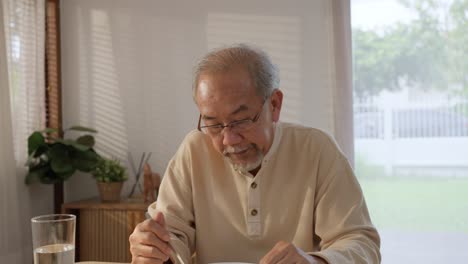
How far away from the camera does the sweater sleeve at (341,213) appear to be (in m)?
1.63

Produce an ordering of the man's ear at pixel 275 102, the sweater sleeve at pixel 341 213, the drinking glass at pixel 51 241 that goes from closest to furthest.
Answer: the drinking glass at pixel 51 241 < the sweater sleeve at pixel 341 213 < the man's ear at pixel 275 102

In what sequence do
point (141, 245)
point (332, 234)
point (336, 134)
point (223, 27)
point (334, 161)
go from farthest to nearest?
point (223, 27), point (336, 134), point (334, 161), point (332, 234), point (141, 245)

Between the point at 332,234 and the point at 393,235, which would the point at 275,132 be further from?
the point at 393,235

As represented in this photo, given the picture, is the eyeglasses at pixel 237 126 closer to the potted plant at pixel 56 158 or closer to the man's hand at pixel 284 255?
the man's hand at pixel 284 255

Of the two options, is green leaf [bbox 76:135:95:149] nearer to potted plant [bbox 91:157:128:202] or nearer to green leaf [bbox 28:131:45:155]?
potted plant [bbox 91:157:128:202]

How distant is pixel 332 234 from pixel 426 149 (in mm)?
2745

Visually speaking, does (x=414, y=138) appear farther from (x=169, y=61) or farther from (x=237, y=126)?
(x=237, y=126)

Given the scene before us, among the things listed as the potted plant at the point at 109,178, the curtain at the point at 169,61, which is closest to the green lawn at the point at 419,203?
the curtain at the point at 169,61

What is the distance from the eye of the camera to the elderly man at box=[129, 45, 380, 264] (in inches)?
64.7

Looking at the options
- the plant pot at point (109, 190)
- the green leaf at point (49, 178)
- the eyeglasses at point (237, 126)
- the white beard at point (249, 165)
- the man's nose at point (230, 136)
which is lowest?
the plant pot at point (109, 190)

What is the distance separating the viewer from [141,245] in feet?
4.90

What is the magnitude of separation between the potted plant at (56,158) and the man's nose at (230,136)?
2728 millimetres

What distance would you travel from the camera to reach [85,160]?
4312 millimetres

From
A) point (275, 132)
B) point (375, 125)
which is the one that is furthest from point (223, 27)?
point (275, 132)
